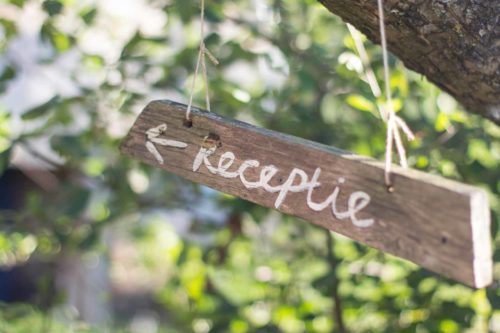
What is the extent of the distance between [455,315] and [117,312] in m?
3.97

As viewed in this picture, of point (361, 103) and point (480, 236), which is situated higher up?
point (480, 236)

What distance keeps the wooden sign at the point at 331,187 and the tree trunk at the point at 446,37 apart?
0.27 m

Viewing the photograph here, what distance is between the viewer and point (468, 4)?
110cm

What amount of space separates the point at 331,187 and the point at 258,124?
124 cm

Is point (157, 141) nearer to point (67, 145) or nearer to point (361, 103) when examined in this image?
point (361, 103)

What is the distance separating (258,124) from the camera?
2.16m

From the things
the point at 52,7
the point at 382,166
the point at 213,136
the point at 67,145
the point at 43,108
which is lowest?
the point at 67,145

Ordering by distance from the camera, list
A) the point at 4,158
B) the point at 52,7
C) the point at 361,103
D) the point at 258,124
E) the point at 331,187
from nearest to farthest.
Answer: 1. the point at 331,187
2. the point at 361,103
3. the point at 52,7
4. the point at 4,158
5. the point at 258,124

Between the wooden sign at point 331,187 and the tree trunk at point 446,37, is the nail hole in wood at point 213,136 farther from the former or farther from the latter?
the tree trunk at point 446,37

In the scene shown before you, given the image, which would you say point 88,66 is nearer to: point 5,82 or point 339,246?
point 5,82

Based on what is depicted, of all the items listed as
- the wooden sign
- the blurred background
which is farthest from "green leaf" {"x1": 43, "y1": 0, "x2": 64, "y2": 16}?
the wooden sign

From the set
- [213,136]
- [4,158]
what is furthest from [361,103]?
[4,158]

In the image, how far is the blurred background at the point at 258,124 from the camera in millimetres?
1771

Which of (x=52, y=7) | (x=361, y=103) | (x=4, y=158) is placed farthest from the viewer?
(x=4, y=158)
